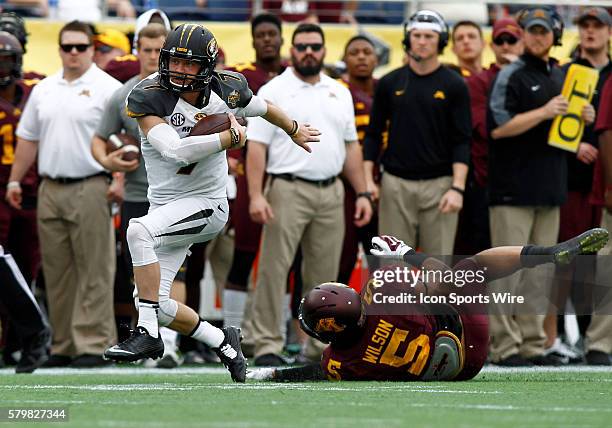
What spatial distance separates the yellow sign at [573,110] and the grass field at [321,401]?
2.25 meters

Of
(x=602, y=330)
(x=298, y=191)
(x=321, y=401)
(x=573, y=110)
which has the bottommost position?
(x=602, y=330)

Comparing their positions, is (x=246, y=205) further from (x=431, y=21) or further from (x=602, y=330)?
(x=602, y=330)

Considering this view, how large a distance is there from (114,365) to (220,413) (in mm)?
4904

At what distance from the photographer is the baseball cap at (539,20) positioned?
10.4 meters

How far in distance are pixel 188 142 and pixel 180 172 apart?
43 centimetres

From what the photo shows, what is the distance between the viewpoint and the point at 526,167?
33.7 ft

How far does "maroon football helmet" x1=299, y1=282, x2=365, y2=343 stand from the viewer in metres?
7.36

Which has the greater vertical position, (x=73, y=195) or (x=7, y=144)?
(x=7, y=144)

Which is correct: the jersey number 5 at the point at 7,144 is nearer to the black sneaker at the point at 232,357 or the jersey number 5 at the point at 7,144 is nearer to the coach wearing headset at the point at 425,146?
the coach wearing headset at the point at 425,146

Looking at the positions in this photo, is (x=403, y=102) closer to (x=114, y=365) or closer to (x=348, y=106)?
(x=348, y=106)

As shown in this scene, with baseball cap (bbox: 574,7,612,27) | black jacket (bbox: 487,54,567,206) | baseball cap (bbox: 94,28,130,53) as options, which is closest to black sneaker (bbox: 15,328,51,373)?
black jacket (bbox: 487,54,567,206)

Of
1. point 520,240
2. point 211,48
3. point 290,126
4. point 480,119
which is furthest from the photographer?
point 480,119

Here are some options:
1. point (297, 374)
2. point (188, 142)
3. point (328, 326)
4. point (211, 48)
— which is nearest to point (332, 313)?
point (328, 326)

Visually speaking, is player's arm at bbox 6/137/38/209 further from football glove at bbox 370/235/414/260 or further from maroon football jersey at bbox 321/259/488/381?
maroon football jersey at bbox 321/259/488/381
